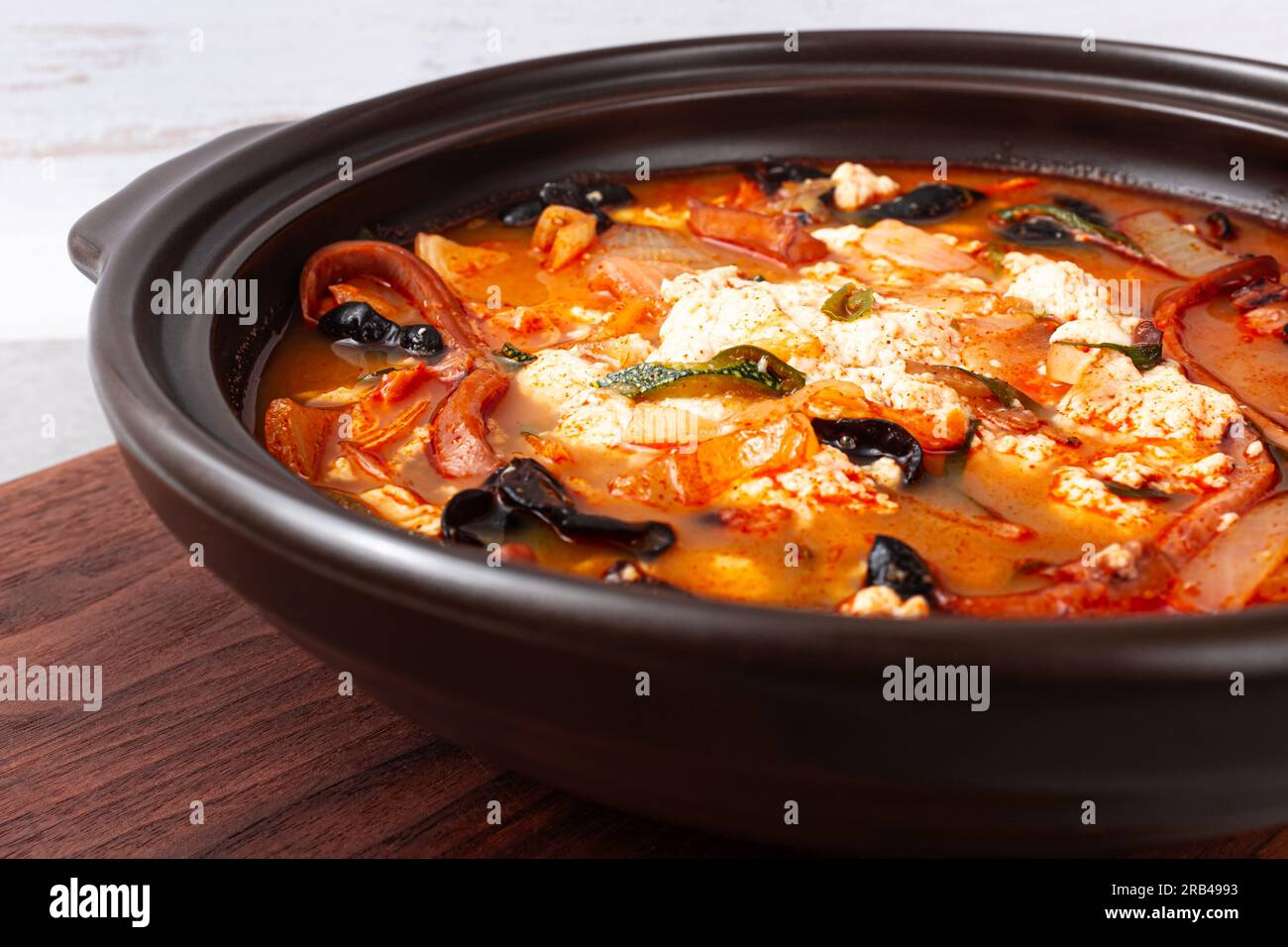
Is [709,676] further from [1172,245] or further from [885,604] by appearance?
[1172,245]

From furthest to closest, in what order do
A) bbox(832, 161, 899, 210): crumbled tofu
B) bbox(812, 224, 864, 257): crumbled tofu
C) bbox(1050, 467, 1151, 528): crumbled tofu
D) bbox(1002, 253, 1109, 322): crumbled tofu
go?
bbox(832, 161, 899, 210): crumbled tofu
bbox(812, 224, 864, 257): crumbled tofu
bbox(1002, 253, 1109, 322): crumbled tofu
bbox(1050, 467, 1151, 528): crumbled tofu

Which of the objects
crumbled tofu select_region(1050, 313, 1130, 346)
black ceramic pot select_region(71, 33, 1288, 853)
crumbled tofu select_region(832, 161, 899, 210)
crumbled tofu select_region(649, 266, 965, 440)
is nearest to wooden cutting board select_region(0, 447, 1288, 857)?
black ceramic pot select_region(71, 33, 1288, 853)

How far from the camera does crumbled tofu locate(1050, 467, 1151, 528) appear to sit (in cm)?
231

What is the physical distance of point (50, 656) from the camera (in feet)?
8.11

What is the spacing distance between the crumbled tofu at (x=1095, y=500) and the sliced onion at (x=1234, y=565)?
0.14 m

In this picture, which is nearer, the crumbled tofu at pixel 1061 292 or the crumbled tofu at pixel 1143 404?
the crumbled tofu at pixel 1143 404

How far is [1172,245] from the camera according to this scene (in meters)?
3.40

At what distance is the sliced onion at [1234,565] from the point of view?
207cm

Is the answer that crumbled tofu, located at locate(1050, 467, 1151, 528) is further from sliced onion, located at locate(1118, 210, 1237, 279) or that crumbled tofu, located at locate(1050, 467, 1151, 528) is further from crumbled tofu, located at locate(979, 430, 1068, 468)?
sliced onion, located at locate(1118, 210, 1237, 279)

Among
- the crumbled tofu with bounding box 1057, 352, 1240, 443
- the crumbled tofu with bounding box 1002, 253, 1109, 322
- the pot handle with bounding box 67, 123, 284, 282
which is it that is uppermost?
the pot handle with bounding box 67, 123, 284, 282

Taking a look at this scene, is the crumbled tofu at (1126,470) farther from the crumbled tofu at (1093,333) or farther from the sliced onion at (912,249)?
the sliced onion at (912,249)

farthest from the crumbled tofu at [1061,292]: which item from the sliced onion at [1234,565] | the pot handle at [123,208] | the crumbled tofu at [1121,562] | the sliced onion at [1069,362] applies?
the pot handle at [123,208]

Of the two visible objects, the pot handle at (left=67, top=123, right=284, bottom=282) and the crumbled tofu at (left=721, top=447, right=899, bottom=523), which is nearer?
the crumbled tofu at (left=721, top=447, right=899, bottom=523)

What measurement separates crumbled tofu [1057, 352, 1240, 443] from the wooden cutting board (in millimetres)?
804
